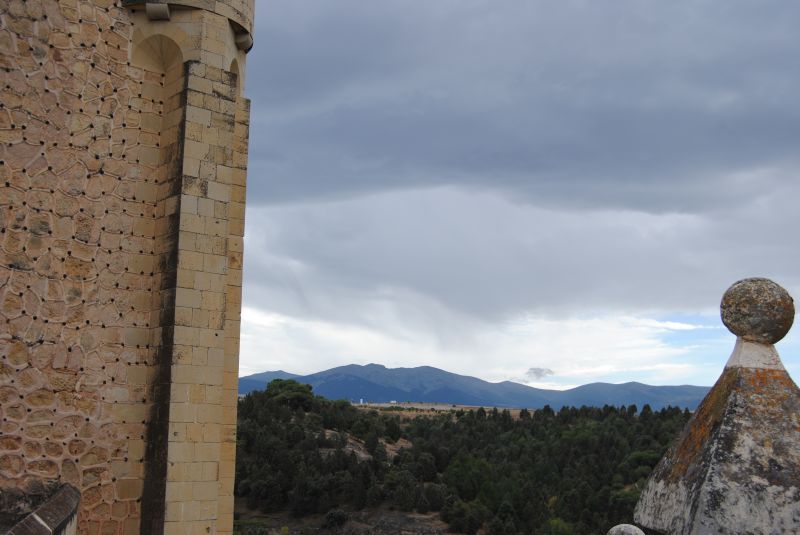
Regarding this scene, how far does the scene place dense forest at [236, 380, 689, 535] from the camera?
33969mm

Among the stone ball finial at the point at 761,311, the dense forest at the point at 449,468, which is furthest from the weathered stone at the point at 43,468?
the dense forest at the point at 449,468

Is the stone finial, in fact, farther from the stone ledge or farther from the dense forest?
the dense forest

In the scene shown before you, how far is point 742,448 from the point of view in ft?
9.43

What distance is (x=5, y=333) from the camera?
718 centimetres

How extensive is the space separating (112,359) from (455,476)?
32.0 metres

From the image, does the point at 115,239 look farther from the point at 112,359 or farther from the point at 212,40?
the point at 212,40

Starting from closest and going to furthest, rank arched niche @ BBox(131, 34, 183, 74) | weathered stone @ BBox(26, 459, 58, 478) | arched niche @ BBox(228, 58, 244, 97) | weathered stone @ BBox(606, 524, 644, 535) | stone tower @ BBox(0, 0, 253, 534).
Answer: weathered stone @ BBox(606, 524, 644, 535) → weathered stone @ BBox(26, 459, 58, 478) → stone tower @ BBox(0, 0, 253, 534) → arched niche @ BBox(131, 34, 183, 74) → arched niche @ BBox(228, 58, 244, 97)

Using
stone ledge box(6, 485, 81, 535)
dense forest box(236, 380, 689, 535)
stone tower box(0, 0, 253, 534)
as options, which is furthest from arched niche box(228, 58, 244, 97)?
dense forest box(236, 380, 689, 535)

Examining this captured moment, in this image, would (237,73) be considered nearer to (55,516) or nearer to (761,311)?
(55,516)

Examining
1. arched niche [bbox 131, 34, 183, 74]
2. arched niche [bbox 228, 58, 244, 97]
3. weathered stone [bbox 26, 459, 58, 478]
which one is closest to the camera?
weathered stone [bbox 26, 459, 58, 478]

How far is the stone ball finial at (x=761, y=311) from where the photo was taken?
3098 mm

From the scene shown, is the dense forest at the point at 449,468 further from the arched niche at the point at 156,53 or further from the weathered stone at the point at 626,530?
the weathered stone at the point at 626,530

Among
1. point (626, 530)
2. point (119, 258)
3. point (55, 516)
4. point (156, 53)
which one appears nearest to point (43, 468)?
point (55, 516)

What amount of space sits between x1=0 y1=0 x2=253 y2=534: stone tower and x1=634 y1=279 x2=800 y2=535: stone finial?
18.1 feet
